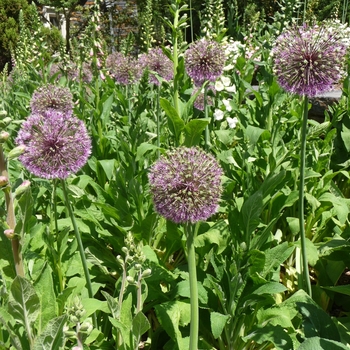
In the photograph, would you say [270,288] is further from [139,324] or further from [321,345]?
[139,324]

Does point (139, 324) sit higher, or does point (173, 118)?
point (173, 118)

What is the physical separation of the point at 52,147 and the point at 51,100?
56.7 inches

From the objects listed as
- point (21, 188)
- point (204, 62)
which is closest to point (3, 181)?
point (21, 188)

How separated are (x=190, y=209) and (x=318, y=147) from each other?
2471mm

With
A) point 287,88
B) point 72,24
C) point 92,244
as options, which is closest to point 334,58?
point 287,88

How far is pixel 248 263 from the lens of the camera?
6.95 ft

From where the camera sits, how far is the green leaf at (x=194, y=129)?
91.4 inches

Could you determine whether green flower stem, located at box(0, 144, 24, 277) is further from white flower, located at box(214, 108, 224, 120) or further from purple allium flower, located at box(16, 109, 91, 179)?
white flower, located at box(214, 108, 224, 120)

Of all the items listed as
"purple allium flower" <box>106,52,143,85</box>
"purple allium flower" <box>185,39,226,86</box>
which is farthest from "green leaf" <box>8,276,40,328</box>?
"purple allium flower" <box>106,52,143,85</box>

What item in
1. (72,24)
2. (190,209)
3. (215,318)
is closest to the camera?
(190,209)

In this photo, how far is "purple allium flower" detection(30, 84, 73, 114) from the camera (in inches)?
128

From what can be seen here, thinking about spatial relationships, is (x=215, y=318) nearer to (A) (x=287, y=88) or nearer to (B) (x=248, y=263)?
(B) (x=248, y=263)

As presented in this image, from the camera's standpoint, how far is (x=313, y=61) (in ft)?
6.73

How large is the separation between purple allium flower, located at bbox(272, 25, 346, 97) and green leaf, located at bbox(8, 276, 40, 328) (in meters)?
1.48
